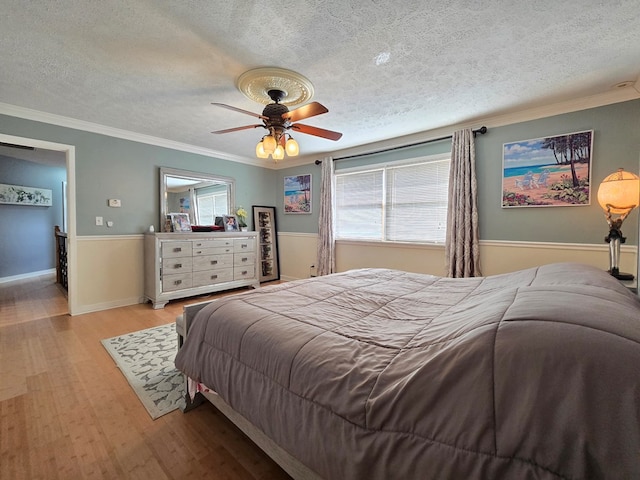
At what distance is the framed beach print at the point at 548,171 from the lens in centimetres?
279

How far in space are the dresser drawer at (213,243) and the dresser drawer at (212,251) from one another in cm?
3

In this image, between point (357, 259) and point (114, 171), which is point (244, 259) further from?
point (114, 171)

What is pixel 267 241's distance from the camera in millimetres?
5617

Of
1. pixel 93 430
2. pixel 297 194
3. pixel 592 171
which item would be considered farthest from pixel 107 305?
pixel 592 171

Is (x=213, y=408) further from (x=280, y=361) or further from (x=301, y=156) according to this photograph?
(x=301, y=156)

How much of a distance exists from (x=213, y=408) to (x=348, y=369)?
1.35m

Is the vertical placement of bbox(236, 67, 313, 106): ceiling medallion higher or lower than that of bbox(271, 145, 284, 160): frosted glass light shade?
higher

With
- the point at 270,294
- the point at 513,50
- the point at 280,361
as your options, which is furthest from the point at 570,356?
the point at 513,50

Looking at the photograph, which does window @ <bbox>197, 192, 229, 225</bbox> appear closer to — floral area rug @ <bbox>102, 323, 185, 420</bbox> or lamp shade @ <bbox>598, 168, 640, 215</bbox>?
floral area rug @ <bbox>102, 323, 185, 420</bbox>

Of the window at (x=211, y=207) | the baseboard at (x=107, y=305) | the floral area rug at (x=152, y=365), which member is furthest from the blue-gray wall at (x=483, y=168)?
the floral area rug at (x=152, y=365)

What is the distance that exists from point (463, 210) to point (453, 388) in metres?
3.16

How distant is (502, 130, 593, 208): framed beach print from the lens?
279 centimetres

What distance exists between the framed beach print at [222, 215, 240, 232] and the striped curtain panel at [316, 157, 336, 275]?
1.52m

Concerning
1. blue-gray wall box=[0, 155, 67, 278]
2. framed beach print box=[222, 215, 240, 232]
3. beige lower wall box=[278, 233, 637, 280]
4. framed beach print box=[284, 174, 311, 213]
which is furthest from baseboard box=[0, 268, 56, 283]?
framed beach print box=[284, 174, 311, 213]
